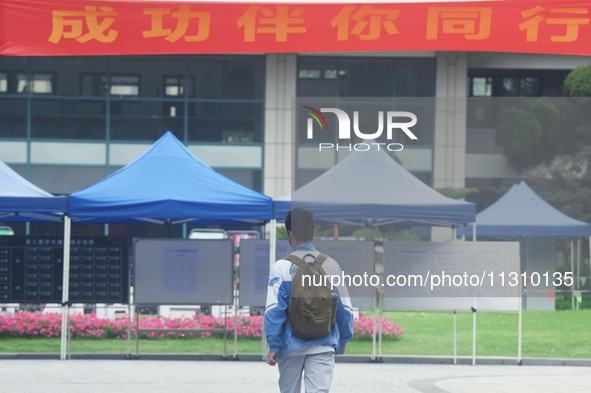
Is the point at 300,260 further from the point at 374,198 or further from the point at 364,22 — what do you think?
the point at 364,22

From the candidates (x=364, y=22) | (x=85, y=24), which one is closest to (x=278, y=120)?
(x=364, y=22)

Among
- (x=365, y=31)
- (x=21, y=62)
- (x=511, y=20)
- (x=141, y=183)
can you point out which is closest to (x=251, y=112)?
(x=21, y=62)

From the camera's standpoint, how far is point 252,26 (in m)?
30.3

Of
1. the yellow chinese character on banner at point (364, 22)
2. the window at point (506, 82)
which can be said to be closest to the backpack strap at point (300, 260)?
the yellow chinese character on banner at point (364, 22)

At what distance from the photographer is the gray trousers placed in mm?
9102

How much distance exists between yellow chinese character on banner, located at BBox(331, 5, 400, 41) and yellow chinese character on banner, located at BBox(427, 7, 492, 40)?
0.97m

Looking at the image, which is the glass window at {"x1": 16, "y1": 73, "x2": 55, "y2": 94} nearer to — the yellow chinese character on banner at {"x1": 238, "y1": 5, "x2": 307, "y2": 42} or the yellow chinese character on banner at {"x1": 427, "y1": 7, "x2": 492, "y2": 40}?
the yellow chinese character on banner at {"x1": 238, "y1": 5, "x2": 307, "y2": 42}

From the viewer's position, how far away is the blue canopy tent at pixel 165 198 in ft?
65.5

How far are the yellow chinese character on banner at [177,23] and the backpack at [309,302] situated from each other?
20.7m

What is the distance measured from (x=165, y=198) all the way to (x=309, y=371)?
36.6 ft

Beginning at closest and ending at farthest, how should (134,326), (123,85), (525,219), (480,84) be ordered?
(525,219) → (134,326) → (123,85) → (480,84)

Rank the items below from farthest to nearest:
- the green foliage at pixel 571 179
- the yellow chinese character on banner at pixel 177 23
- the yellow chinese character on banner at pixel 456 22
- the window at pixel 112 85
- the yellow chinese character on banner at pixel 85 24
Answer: the window at pixel 112 85 < the yellow chinese character on banner at pixel 177 23 < the yellow chinese character on banner at pixel 85 24 < the yellow chinese character on banner at pixel 456 22 < the green foliage at pixel 571 179

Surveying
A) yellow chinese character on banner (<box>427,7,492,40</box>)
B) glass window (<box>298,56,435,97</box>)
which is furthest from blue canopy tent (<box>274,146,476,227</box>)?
glass window (<box>298,56,435,97</box>)

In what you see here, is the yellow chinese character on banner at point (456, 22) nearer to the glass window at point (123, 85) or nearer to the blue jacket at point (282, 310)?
the glass window at point (123, 85)
